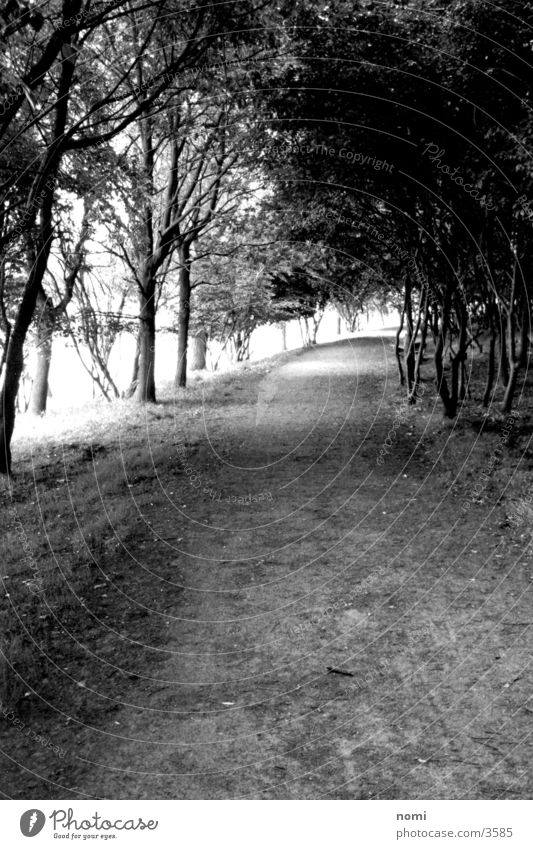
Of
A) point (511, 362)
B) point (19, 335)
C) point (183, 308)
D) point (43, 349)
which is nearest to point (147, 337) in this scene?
point (43, 349)

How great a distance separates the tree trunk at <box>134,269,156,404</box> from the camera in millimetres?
Answer: 22156

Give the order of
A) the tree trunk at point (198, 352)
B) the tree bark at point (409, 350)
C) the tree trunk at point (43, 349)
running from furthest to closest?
the tree trunk at point (198, 352) → the tree bark at point (409, 350) → the tree trunk at point (43, 349)

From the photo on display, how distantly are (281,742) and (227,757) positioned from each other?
0.45 m

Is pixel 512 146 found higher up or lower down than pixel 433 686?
higher up

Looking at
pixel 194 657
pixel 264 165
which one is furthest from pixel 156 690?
pixel 264 165

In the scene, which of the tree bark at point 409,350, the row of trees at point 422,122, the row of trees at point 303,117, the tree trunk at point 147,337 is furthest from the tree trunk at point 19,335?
the tree bark at point 409,350

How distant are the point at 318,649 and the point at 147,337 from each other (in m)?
16.7

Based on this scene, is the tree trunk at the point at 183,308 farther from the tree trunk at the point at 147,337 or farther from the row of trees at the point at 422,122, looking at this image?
the row of trees at the point at 422,122

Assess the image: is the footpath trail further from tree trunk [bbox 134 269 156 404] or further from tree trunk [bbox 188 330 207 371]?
tree trunk [bbox 188 330 207 371]

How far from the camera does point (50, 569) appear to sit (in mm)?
8859

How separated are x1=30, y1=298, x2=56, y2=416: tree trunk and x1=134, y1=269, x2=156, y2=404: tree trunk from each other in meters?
3.03

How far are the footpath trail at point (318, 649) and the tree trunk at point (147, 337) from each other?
30.0ft

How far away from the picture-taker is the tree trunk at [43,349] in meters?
18.3

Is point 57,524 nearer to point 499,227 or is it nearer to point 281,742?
point 281,742
